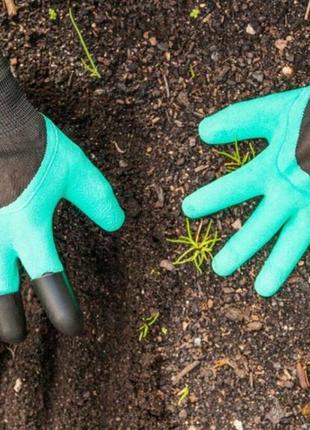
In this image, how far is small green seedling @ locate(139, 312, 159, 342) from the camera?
1979 mm

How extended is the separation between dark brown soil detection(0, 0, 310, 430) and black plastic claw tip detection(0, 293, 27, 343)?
0.69ft

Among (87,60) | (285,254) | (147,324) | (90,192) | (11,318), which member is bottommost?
(147,324)

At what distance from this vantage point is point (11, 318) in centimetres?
180

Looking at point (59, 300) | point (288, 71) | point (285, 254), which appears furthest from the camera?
point (288, 71)

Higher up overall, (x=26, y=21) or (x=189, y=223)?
(x=26, y=21)

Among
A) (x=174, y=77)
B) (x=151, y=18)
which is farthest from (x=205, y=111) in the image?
(x=151, y=18)

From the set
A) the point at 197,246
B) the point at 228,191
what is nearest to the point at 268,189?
the point at 228,191

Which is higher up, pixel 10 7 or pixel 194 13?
pixel 10 7

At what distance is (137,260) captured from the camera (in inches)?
79.0

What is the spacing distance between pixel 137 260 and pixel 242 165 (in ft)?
1.16

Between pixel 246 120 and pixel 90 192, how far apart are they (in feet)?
1.35

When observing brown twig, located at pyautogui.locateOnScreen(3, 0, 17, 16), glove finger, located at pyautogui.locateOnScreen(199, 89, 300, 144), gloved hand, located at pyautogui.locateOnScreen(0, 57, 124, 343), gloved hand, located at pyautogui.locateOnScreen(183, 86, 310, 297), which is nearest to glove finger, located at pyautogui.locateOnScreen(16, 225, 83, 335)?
gloved hand, located at pyautogui.locateOnScreen(0, 57, 124, 343)

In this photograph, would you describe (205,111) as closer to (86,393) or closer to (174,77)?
(174,77)

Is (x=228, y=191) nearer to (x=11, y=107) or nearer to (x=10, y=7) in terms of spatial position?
(x=11, y=107)
